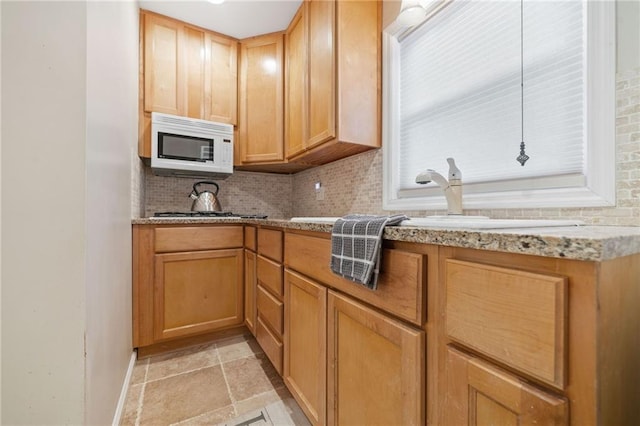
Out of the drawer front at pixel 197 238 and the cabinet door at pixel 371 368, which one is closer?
the cabinet door at pixel 371 368

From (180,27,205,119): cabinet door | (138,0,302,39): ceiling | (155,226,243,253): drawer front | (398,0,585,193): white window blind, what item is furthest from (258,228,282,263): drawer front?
(138,0,302,39): ceiling

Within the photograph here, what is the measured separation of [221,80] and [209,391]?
2.22 m

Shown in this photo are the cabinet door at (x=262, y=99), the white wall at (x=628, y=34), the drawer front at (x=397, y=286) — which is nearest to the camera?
the drawer front at (x=397, y=286)

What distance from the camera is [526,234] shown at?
44 centimetres

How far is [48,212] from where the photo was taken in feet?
2.42

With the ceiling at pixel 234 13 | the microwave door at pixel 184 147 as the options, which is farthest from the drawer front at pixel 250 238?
the ceiling at pixel 234 13

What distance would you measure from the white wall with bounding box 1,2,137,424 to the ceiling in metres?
1.39

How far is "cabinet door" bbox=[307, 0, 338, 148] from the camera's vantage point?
156cm

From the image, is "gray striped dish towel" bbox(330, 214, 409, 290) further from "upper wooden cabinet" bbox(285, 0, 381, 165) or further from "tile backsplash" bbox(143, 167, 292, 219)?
"tile backsplash" bbox(143, 167, 292, 219)

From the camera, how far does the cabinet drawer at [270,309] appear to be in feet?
4.53

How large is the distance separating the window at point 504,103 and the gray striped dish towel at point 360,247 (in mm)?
622

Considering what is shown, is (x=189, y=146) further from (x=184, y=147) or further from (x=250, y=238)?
(x=250, y=238)

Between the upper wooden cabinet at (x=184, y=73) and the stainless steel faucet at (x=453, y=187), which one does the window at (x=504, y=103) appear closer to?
the stainless steel faucet at (x=453, y=187)

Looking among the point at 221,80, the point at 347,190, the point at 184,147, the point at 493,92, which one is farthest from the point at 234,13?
the point at 493,92
